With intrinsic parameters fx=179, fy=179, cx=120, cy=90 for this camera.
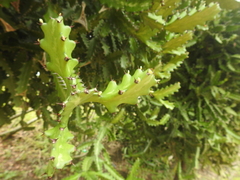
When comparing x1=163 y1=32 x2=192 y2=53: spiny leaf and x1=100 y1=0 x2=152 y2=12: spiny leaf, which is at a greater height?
x1=100 y1=0 x2=152 y2=12: spiny leaf

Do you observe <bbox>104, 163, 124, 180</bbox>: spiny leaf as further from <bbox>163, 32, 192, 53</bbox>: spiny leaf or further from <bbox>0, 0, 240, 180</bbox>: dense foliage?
<bbox>163, 32, 192, 53</bbox>: spiny leaf

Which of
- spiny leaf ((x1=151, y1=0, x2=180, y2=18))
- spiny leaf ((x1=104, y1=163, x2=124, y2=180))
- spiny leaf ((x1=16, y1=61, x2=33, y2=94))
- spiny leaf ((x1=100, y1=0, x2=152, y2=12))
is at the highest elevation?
spiny leaf ((x1=100, y1=0, x2=152, y2=12))

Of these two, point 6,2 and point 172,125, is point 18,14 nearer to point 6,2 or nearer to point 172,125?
point 6,2

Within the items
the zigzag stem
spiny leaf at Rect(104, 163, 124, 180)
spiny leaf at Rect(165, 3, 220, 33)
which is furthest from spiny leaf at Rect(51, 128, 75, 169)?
spiny leaf at Rect(104, 163, 124, 180)

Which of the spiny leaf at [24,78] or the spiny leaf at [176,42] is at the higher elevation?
the spiny leaf at [24,78]

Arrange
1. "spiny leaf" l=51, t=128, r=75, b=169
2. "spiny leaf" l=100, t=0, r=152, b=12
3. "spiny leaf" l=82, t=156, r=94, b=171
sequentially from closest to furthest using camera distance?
"spiny leaf" l=51, t=128, r=75, b=169 → "spiny leaf" l=100, t=0, r=152, b=12 → "spiny leaf" l=82, t=156, r=94, b=171

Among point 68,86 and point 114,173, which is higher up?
point 68,86

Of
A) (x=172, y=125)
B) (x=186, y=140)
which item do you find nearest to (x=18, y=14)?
(x=172, y=125)

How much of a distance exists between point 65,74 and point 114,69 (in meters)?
0.30

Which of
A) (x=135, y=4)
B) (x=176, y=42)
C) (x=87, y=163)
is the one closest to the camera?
(x=135, y=4)

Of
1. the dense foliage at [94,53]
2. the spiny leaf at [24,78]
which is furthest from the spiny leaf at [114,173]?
the spiny leaf at [24,78]

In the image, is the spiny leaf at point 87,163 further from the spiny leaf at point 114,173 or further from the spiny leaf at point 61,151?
the spiny leaf at point 61,151

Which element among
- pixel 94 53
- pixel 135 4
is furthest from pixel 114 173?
pixel 135 4

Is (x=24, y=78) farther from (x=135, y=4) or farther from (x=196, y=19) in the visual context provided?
(x=196, y=19)
